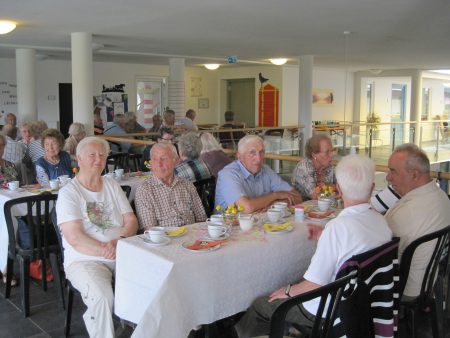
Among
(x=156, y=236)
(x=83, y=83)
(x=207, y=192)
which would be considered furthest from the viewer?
(x=83, y=83)

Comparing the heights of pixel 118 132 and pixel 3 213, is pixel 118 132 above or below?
above

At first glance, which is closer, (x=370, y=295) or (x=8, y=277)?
(x=370, y=295)

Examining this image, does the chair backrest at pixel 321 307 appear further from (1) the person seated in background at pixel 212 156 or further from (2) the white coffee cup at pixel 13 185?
(2) the white coffee cup at pixel 13 185

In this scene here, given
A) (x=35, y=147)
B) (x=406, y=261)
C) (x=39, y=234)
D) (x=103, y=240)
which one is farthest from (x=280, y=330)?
(x=35, y=147)

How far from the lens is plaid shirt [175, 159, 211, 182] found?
12.2 feet

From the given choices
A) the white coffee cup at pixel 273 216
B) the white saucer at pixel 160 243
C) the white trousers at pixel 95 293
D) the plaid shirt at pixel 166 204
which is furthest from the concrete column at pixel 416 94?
the white saucer at pixel 160 243

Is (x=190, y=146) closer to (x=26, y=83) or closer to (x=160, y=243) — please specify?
(x=160, y=243)

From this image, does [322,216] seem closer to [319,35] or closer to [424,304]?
[424,304]

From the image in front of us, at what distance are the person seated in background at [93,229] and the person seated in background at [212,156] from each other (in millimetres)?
1233

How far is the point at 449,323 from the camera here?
3.10 metres

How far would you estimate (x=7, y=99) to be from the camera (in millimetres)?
11375

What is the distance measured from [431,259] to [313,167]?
1557mm

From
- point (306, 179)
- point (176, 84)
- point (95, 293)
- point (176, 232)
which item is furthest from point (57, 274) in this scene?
point (176, 84)

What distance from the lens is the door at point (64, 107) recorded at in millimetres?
12305
